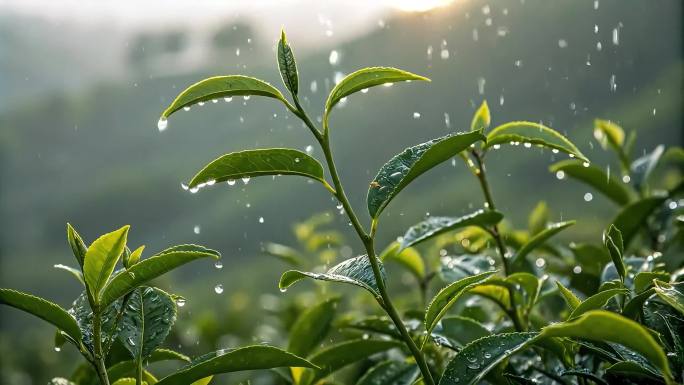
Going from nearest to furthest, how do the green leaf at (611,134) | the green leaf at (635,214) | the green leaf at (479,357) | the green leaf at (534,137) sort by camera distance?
the green leaf at (479,357)
the green leaf at (534,137)
the green leaf at (635,214)
the green leaf at (611,134)

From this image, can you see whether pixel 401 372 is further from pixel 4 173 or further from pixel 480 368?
pixel 4 173

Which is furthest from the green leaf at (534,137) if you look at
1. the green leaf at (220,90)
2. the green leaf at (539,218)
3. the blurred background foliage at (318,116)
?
the blurred background foliage at (318,116)

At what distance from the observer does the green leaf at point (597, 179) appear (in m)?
0.92

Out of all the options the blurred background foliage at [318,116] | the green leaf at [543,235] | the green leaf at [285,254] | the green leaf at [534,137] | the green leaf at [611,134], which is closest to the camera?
the green leaf at [534,137]

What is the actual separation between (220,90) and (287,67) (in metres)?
0.05

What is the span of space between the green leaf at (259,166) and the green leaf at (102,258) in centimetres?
6

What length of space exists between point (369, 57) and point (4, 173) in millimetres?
2855

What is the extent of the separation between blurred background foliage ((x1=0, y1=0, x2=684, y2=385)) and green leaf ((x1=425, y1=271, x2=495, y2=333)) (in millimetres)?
1302

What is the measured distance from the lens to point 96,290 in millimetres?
558

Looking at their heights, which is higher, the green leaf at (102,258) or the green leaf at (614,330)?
the green leaf at (102,258)

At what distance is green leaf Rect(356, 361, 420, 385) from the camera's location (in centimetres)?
73

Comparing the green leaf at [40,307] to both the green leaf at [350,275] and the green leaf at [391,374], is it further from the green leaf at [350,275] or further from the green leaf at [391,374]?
the green leaf at [391,374]

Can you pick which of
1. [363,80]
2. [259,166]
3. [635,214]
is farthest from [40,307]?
[635,214]

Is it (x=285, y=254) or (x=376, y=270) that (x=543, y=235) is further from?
(x=285, y=254)
